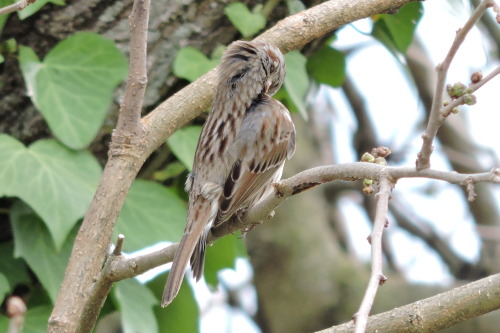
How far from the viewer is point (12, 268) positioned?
3.64m

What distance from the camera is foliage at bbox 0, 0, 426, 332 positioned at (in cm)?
346

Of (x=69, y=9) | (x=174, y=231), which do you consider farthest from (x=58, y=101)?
(x=174, y=231)

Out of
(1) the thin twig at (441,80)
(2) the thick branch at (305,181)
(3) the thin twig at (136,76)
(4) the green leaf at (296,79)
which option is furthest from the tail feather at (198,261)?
(1) the thin twig at (441,80)

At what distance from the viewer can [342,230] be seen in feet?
21.6

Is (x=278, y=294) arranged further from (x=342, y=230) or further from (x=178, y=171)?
(x=178, y=171)

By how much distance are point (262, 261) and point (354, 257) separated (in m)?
0.81

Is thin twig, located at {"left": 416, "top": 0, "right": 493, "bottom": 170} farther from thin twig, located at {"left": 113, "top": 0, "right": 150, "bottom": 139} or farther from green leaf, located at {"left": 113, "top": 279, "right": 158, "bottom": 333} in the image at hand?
green leaf, located at {"left": 113, "top": 279, "right": 158, "bottom": 333}

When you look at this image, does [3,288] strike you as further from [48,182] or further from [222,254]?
[222,254]

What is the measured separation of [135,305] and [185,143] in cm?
78

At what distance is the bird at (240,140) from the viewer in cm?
338

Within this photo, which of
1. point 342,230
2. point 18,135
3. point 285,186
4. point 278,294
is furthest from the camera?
point 342,230

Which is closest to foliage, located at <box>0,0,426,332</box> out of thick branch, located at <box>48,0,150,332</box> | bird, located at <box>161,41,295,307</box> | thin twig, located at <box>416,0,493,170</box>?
bird, located at <box>161,41,295,307</box>

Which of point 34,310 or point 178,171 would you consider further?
point 178,171

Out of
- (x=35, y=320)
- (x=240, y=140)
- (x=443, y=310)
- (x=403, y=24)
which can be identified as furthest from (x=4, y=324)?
(x=403, y=24)
